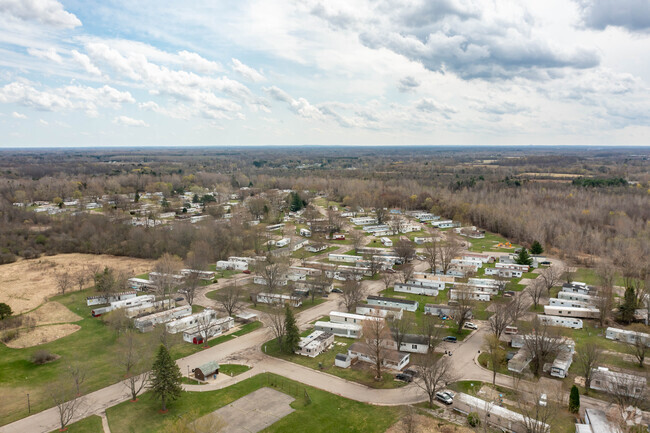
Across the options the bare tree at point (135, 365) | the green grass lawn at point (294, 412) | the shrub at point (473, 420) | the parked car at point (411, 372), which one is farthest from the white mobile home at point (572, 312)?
the bare tree at point (135, 365)

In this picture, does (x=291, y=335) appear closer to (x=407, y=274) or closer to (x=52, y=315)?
(x=407, y=274)

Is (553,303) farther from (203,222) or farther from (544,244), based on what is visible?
(203,222)

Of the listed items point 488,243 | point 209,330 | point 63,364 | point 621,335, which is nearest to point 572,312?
point 621,335

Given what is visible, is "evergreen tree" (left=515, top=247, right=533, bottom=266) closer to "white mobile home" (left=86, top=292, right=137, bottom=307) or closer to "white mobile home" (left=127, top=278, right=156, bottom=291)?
"white mobile home" (left=127, top=278, right=156, bottom=291)

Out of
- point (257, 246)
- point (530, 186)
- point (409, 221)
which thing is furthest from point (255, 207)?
point (530, 186)

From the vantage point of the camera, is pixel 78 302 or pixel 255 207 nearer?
pixel 78 302

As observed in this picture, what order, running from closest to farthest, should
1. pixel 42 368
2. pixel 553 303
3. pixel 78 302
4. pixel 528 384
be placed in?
pixel 528 384 → pixel 42 368 → pixel 553 303 → pixel 78 302
